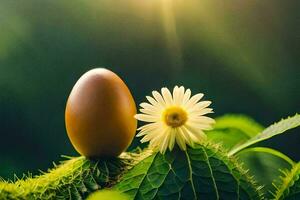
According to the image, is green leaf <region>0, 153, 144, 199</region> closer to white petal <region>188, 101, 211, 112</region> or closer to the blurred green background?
white petal <region>188, 101, 211, 112</region>

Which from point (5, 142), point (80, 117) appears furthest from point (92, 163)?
point (5, 142)

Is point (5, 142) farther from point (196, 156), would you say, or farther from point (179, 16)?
point (196, 156)

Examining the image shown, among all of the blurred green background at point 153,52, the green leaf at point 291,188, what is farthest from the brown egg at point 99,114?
the blurred green background at point 153,52

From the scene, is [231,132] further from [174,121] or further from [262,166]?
[174,121]

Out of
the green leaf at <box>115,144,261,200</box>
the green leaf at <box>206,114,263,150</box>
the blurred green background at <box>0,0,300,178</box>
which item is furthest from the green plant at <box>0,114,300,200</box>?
the blurred green background at <box>0,0,300,178</box>

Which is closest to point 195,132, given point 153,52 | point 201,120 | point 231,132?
point 201,120
